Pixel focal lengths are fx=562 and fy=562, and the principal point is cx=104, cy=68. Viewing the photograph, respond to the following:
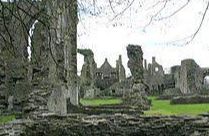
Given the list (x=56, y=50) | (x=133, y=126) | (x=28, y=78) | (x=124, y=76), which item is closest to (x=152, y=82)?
(x=124, y=76)

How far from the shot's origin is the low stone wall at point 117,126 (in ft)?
50.7

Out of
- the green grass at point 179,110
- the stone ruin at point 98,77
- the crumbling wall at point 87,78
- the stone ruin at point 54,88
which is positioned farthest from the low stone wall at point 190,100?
the crumbling wall at point 87,78

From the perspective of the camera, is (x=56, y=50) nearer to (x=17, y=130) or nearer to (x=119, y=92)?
(x=17, y=130)

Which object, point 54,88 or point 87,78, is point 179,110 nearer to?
point 54,88

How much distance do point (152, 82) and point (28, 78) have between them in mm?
39157

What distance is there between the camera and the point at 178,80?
62.7m

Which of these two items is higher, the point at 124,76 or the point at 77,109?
the point at 124,76

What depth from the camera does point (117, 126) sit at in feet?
52.1

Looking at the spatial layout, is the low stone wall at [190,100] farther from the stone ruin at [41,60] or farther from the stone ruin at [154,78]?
the stone ruin at [154,78]

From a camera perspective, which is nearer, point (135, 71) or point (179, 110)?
point (179, 110)

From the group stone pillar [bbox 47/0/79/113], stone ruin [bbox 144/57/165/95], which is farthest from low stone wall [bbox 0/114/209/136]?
stone ruin [bbox 144/57/165/95]

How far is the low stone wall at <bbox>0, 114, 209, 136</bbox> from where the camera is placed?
15.5 meters

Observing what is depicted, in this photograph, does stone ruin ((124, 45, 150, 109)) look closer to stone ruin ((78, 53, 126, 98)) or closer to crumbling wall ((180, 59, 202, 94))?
stone ruin ((78, 53, 126, 98))

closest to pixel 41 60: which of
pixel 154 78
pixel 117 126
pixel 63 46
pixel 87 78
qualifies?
pixel 63 46
